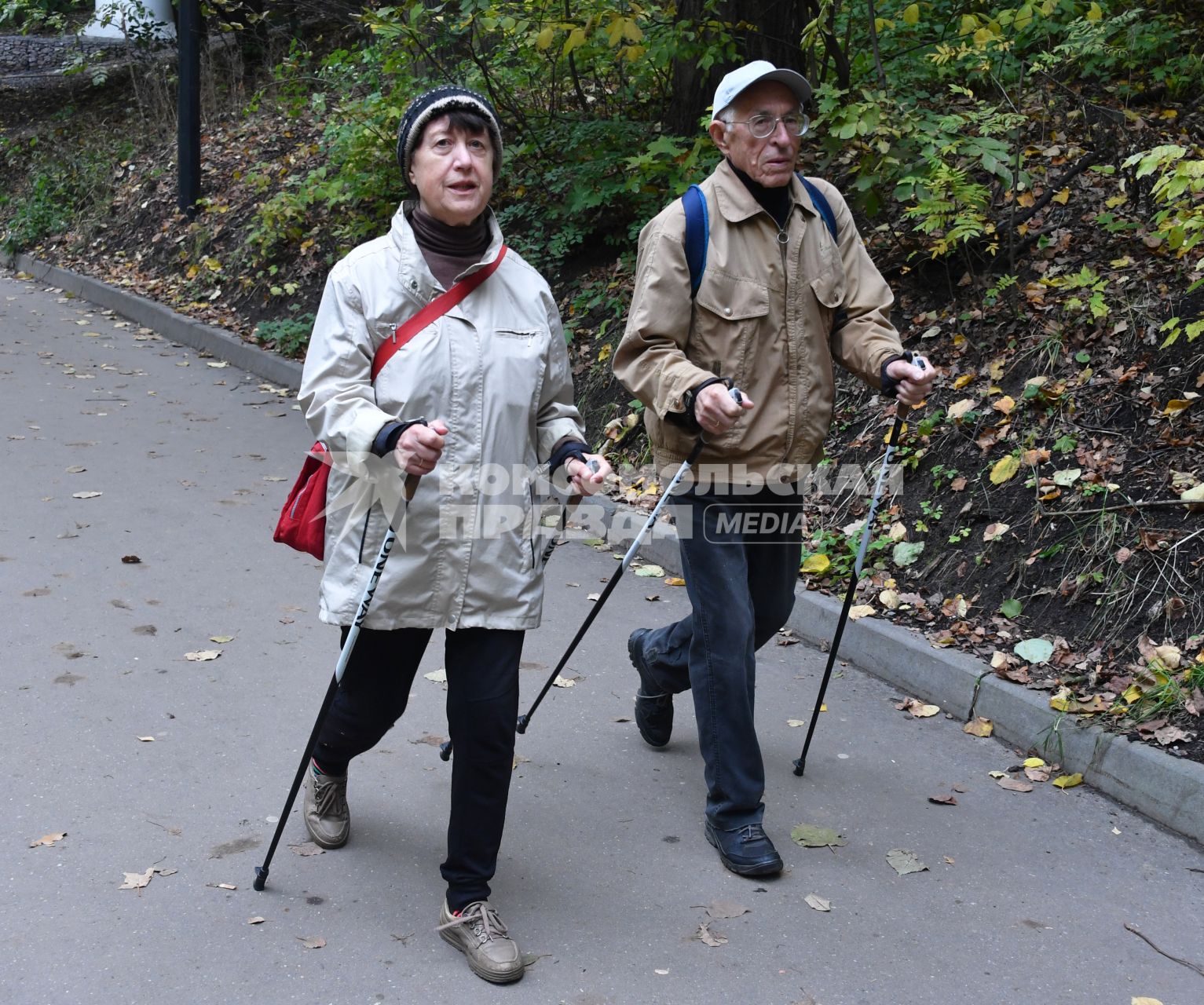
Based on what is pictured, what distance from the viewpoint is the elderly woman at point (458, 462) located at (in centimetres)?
342

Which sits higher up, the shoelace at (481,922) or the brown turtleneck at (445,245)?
the brown turtleneck at (445,245)

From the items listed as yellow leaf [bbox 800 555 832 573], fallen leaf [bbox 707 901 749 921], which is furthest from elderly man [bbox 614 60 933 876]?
yellow leaf [bbox 800 555 832 573]

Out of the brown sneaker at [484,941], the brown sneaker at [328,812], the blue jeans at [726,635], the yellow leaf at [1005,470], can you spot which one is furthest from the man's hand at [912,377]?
the yellow leaf at [1005,470]

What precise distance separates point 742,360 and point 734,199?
51 cm

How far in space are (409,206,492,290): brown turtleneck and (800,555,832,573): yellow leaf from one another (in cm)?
330

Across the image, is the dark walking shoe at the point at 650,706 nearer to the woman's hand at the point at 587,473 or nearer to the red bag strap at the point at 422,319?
the woman's hand at the point at 587,473

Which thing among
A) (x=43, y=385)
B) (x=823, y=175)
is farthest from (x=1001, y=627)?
(x=43, y=385)

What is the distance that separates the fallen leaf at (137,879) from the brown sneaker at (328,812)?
0.50m

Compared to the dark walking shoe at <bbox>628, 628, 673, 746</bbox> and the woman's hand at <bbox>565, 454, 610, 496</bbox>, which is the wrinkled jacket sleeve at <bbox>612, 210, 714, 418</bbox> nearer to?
the woman's hand at <bbox>565, 454, 610, 496</bbox>

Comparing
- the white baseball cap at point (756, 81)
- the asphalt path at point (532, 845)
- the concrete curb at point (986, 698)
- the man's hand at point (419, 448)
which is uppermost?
the white baseball cap at point (756, 81)

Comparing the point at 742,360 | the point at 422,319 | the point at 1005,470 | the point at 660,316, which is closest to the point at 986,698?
the point at 1005,470

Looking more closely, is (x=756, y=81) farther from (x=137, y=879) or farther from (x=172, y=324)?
(x=172, y=324)

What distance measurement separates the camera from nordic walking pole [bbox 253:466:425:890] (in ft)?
11.3

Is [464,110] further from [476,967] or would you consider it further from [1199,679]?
[1199,679]
